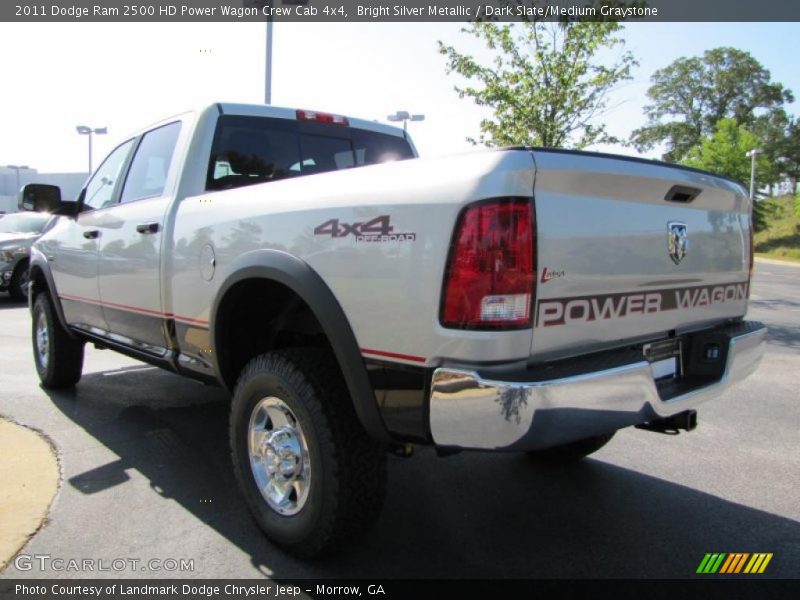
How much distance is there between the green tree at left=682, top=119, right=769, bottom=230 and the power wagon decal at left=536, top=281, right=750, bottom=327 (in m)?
44.4

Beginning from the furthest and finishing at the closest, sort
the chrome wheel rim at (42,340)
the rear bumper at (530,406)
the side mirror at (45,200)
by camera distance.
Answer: the chrome wheel rim at (42,340)
the side mirror at (45,200)
the rear bumper at (530,406)

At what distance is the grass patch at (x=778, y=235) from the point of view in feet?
144

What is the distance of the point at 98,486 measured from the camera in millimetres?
3498

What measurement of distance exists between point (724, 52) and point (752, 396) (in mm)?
78328

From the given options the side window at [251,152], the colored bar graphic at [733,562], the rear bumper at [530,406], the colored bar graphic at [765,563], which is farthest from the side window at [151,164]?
the colored bar graphic at [765,563]

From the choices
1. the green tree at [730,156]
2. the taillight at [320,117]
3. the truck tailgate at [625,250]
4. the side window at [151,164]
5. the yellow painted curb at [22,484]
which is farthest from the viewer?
the green tree at [730,156]

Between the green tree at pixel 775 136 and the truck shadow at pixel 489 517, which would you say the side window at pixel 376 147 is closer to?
the truck shadow at pixel 489 517

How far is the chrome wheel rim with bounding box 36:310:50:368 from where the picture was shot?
5.36m

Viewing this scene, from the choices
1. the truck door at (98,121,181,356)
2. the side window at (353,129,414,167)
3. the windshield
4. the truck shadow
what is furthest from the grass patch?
the truck door at (98,121,181,356)

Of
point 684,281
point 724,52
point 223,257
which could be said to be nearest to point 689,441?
point 684,281

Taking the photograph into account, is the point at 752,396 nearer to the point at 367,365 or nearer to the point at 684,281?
the point at 684,281

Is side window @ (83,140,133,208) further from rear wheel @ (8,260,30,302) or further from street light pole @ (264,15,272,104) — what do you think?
rear wheel @ (8,260,30,302)

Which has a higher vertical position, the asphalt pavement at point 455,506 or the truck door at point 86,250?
the truck door at point 86,250

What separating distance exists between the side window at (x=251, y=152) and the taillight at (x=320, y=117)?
0.10 metres
